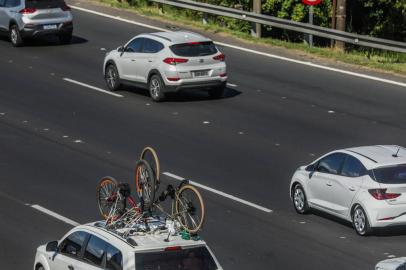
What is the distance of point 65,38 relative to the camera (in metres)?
38.5

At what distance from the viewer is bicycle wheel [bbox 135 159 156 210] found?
1614 cm

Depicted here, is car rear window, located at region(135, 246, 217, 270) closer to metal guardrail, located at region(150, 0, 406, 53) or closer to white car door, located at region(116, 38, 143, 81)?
white car door, located at region(116, 38, 143, 81)

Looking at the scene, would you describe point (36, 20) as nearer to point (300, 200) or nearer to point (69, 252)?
point (300, 200)

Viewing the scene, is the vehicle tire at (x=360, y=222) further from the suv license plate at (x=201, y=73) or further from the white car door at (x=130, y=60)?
the white car door at (x=130, y=60)

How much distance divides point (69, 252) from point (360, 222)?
694cm

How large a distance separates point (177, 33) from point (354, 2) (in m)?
14.9

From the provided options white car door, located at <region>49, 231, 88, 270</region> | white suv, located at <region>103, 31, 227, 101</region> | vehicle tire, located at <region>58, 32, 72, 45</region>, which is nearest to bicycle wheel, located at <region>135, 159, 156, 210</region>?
white car door, located at <region>49, 231, 88, 270</region>

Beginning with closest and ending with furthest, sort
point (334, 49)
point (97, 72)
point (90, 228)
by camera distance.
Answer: point (90, 228)
point (97, 72)
point (334, 49)

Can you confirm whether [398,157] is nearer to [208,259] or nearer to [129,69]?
[208,259]

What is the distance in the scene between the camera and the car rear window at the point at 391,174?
2058cm

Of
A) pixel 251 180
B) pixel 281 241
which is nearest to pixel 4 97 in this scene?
pixel 251 180

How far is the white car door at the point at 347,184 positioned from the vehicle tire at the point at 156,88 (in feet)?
33.7

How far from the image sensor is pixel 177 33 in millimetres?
31844

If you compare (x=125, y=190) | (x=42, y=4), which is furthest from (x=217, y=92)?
(x=125, y=190)
